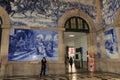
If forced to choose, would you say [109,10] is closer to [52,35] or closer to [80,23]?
[80,23]

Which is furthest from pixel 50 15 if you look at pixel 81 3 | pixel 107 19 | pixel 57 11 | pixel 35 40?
pixel 107 19

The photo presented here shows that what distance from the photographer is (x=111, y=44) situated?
10.4 m

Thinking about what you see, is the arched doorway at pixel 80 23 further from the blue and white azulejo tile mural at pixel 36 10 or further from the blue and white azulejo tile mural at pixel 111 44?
the blue and white azulejo tile mural at pixel 111 44

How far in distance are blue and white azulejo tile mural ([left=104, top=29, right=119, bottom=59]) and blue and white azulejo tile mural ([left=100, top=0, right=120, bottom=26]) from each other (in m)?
0.81

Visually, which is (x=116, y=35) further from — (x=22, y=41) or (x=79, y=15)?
(x=22, y=41)

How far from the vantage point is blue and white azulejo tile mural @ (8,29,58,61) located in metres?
9.87

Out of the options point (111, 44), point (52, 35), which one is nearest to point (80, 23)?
point (52, 35)

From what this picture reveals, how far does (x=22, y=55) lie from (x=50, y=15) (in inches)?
150

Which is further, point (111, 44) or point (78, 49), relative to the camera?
point (78, 49)

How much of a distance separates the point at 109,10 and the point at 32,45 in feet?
21.6

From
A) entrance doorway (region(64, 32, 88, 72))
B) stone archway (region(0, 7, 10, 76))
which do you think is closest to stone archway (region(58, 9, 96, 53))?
entrance doorway (region(64, 32, 88, 72))

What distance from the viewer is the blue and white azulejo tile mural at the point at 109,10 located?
1014 centimetres

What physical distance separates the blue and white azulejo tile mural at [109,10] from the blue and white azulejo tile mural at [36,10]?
222 cm

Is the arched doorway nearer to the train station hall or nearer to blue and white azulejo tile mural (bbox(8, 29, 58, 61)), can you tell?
the train station hall
